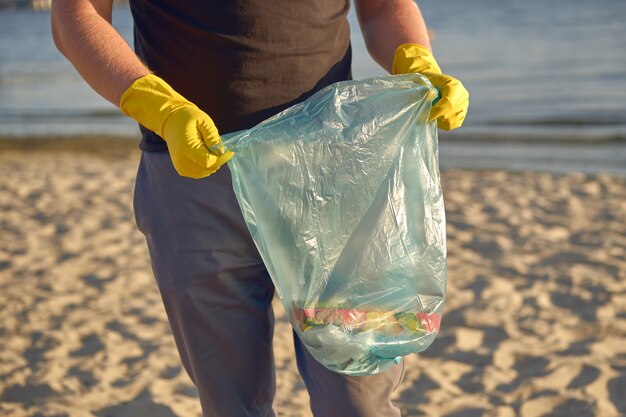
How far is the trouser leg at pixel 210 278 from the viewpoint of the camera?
1.72 m

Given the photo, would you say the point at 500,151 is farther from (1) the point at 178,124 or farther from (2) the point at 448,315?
(1) the point at 178,124

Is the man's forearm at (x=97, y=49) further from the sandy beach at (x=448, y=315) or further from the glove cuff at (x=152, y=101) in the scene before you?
the sandy beach at (x=448, y=315)

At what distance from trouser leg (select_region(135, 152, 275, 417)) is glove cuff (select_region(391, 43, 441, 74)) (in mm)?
436

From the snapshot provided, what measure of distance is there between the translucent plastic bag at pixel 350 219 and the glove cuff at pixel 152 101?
16 centimetres

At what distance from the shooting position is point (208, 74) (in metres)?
1.71

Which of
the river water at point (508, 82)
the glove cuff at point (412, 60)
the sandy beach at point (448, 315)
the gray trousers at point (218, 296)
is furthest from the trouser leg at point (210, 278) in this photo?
the river water at point (508, 82)

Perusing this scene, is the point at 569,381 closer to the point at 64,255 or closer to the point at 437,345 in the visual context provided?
the point at 437,345

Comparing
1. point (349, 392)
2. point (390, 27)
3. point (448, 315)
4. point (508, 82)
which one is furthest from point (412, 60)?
point (508, 82)

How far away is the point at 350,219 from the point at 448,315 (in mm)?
2376

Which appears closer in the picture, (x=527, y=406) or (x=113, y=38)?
(x=113, y=38)

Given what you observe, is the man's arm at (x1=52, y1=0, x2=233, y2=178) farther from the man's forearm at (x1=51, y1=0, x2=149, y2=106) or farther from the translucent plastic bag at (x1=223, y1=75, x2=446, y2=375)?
the translucent plastic bag at (x1=223, y1=75, x2=446, y2=375)

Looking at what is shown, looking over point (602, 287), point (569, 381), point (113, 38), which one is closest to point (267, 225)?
point (113, 38)

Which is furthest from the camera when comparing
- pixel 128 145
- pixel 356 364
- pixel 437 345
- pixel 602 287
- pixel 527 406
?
pixel 128 145

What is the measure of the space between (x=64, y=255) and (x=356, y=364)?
11.9 ft
